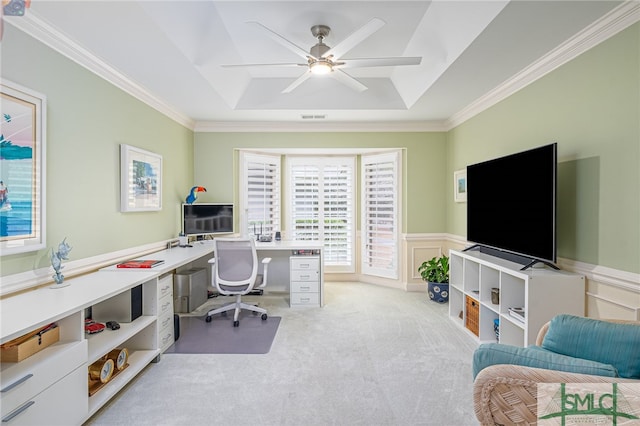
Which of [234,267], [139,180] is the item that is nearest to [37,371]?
[234,267]

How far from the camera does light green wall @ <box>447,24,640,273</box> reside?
202 centimetres

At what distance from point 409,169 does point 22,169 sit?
4.45 meters

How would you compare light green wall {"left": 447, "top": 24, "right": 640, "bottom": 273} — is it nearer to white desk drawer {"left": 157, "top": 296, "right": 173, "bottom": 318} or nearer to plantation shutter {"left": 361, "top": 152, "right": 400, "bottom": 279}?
plantation shutter {"left": 361, "top": 152, "right": 400, "bottom": 279}

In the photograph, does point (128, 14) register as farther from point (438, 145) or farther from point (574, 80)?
point (438, 145)

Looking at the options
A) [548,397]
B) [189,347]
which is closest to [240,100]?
[189,347]

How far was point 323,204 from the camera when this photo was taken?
17.9 ft

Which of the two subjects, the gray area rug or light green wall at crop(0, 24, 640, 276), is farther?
the gray area rug

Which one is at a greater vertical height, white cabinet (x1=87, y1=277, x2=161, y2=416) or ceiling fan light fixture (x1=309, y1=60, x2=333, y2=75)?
ceiling fan light fixture (x1=309, y1=60, x2=333, y2=75)

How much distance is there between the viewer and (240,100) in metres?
4.18

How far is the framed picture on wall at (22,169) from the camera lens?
1.95 meters

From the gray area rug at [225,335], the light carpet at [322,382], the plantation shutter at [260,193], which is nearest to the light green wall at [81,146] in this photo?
the gray area rug at [225,335]

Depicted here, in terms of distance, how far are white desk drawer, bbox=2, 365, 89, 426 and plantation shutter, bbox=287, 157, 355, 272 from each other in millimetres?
3776

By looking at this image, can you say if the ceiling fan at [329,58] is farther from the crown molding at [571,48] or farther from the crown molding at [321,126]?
the crown molding at [321,126]

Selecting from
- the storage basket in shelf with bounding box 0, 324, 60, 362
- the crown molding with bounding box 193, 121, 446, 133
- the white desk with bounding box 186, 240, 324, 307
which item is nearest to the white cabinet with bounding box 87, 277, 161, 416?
the storage basket in shelf with bounding box 0, 324, 60, 362
